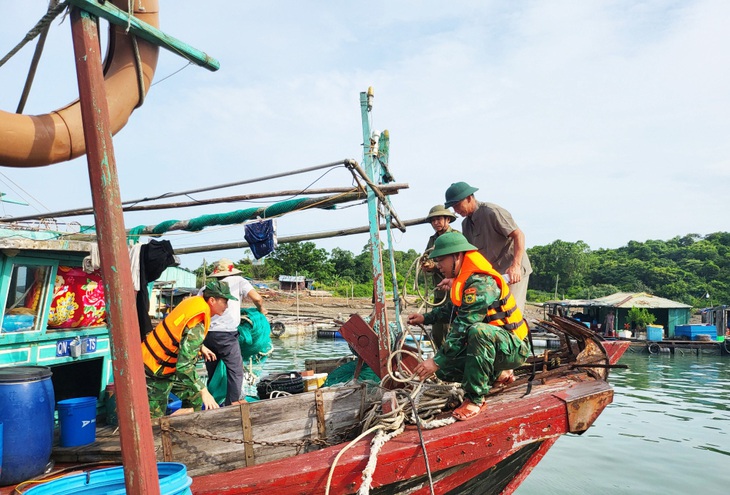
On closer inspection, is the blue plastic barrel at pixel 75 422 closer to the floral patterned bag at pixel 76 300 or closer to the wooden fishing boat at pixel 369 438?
the wooden fishing boat at pixel 369 438

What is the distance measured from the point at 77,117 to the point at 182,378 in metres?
2.63

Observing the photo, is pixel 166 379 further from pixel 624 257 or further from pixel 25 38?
pixel 624 257

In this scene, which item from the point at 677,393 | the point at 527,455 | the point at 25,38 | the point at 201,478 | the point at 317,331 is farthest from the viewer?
the point at 317,331

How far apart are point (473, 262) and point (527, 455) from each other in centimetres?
182

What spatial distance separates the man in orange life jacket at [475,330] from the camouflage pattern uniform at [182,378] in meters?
1.92

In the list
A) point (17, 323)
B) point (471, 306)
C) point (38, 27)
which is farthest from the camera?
point (17, 323)

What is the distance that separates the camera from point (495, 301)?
3.83 m

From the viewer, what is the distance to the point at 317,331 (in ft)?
122

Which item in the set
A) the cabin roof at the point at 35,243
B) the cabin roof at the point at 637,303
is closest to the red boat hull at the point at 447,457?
the cabin roof at the point at 35,243

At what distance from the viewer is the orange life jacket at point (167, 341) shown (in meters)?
4.17

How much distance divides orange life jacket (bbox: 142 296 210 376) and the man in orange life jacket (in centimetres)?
202

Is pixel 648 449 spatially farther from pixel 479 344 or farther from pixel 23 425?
pixel 23 425

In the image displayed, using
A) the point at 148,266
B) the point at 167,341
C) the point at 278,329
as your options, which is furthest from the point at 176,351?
the point at 278,329

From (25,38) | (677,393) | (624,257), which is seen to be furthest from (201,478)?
(624,257)
